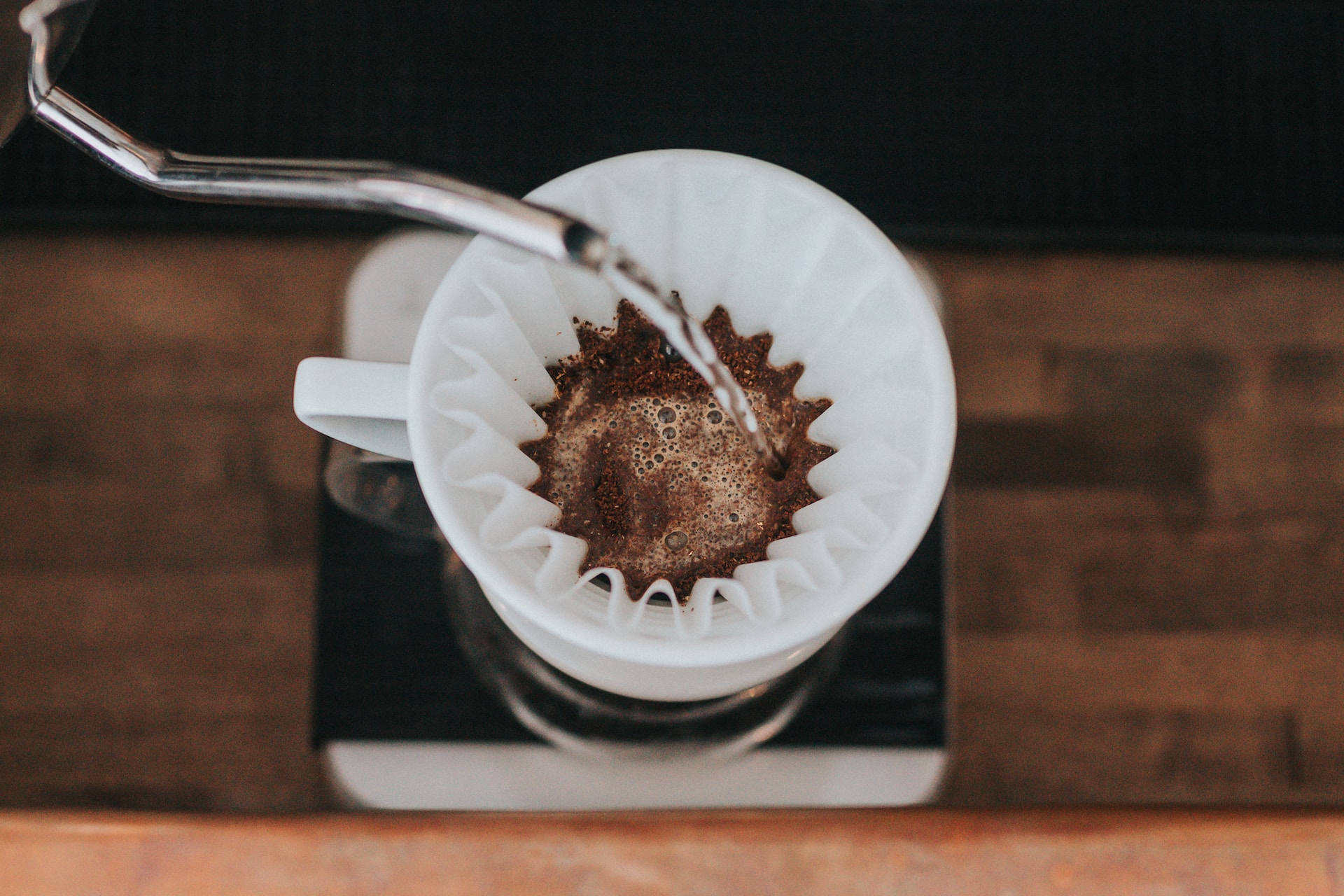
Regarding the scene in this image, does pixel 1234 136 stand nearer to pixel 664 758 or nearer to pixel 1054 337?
pixel 1054 337

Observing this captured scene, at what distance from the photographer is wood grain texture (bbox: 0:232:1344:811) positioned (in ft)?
2.81

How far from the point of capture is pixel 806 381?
19.0 inches

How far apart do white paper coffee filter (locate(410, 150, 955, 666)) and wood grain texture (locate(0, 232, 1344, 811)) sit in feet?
1.61

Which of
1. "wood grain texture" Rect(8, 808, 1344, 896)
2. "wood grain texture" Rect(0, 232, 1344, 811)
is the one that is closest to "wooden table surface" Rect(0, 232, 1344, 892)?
"wood grain texture" Rect(0, 232, 1344, 811)

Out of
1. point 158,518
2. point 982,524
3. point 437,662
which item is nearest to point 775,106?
point 982,524

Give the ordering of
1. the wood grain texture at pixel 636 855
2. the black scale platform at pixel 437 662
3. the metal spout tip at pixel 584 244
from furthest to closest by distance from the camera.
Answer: the black scale platform at pixel 437 662 < the wood grain texture at pixel 636 855 < the metal spout tip at pixel 584 244

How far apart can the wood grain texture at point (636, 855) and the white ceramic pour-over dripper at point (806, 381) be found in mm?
78

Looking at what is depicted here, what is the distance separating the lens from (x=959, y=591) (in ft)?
→ 2.91

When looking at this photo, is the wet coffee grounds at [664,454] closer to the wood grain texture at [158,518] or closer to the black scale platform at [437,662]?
the black scale platform at [437,662]

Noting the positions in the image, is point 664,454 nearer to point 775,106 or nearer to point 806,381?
point 806,381

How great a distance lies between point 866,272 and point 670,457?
15 centimetres

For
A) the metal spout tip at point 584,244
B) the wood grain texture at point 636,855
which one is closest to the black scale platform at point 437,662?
the wood grain texture at point 636,855

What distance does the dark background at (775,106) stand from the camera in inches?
34.7

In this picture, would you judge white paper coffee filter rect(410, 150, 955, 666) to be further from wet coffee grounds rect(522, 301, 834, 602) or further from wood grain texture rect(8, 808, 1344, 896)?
wood grain texture rect(8, 808, 1344, 896)
